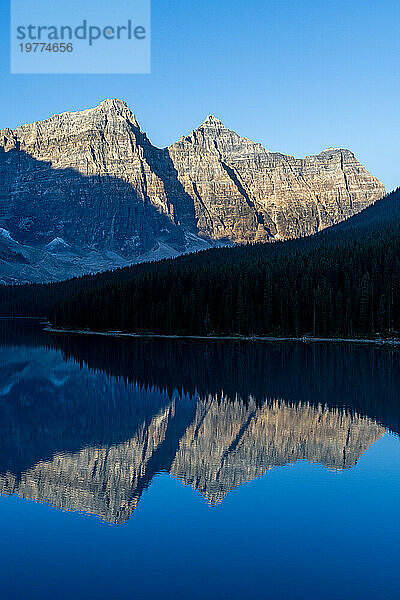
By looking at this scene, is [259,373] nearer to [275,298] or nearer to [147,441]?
[147,441]

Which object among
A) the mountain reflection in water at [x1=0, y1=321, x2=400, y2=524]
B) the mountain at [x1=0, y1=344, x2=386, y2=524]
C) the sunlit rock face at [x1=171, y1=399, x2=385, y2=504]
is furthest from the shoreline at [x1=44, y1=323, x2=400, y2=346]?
the sunlit rock face at [x1=171, y1=399, x2=385, y2=504]

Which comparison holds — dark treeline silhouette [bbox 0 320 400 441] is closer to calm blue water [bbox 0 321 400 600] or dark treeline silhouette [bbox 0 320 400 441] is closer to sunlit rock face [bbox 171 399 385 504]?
calm blue water [bbox 0 321 400 600]

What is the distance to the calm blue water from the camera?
744 inches

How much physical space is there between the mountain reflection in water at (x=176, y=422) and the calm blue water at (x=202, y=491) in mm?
157

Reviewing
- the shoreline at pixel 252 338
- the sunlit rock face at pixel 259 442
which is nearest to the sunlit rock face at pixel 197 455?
the sunlit rock face at pixel 259 442

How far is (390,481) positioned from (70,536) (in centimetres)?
1491

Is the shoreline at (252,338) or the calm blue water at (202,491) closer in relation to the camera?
the calm blue water at (202,491)

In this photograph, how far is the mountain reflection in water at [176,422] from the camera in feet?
97.4

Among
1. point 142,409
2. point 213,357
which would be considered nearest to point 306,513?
point 142,409

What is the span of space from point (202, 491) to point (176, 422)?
15.5 metres

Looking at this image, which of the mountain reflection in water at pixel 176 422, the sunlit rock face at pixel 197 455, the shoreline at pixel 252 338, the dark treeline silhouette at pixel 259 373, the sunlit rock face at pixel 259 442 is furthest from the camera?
the shoreline at pixel 252 338

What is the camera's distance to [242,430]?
40156 mm

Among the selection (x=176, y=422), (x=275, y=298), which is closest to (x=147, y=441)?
(x=176, y=422)

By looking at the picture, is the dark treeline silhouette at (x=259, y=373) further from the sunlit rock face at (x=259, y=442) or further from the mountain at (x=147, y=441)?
the sunlit rock face at (x=259, y=442)
